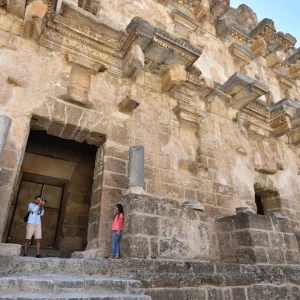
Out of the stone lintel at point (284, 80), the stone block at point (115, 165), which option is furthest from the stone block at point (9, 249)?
the stone lintel at point (284, 80)

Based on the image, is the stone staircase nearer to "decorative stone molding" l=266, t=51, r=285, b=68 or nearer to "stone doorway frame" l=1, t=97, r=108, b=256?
"stone doorway frame" l=1, t=97, r=108, b=256

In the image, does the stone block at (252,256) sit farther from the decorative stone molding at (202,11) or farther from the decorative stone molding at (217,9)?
the decorative stone molding at (217,9)

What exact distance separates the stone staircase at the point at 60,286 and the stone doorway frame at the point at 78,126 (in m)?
1.49

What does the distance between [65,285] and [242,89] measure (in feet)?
18.8

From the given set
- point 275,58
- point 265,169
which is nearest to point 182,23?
point 275,58

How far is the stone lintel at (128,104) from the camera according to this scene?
4.66m

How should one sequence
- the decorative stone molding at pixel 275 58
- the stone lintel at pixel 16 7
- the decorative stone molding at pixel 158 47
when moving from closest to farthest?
the stone lintel at pixel 16 7, the decorative stone molding at pixel 158 47, the decorative stone molding at pixel 275 58

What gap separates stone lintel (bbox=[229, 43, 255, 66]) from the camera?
8.08 meters

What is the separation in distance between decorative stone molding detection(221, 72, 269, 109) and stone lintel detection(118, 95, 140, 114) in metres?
2.67

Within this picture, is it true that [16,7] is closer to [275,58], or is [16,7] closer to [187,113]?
[187,113]

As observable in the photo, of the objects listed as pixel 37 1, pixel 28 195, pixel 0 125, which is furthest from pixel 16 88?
pixel 28 195

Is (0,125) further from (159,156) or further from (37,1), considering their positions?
(159,156)

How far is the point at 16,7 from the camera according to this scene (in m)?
4.42

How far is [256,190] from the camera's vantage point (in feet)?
21.5
